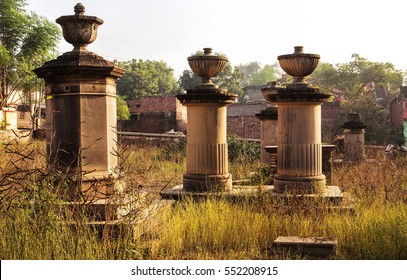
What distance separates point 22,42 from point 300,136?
65.7 ft

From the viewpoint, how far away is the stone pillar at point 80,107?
16.0ft

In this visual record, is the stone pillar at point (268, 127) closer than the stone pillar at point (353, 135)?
Yes

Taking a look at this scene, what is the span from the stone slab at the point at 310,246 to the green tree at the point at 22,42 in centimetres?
2061

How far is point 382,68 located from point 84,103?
120ft

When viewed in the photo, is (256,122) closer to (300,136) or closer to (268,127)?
(268,127)

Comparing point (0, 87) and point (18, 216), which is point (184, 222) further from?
point (0, 87)

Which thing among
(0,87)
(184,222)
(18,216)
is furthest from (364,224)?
(0,87)

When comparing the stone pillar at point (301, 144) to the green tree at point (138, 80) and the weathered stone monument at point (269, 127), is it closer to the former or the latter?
the weathered stone monument at point (269, 127)

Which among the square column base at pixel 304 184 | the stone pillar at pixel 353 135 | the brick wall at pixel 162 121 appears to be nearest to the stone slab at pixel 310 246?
the square column base at pixel 304 184

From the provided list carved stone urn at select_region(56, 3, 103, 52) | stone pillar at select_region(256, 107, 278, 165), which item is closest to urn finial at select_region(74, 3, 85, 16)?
carved stone urn at select_region(56, 3, 103, 52)

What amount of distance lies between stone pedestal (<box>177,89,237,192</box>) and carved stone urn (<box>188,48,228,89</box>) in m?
0.20

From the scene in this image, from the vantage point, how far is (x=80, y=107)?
4891 millimetres

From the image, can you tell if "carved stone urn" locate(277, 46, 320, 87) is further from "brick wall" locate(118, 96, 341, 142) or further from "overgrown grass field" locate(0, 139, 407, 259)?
"brick wall" locate(118, 96, 341, 142)

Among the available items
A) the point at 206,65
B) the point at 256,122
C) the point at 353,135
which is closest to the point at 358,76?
the point at 256,122
